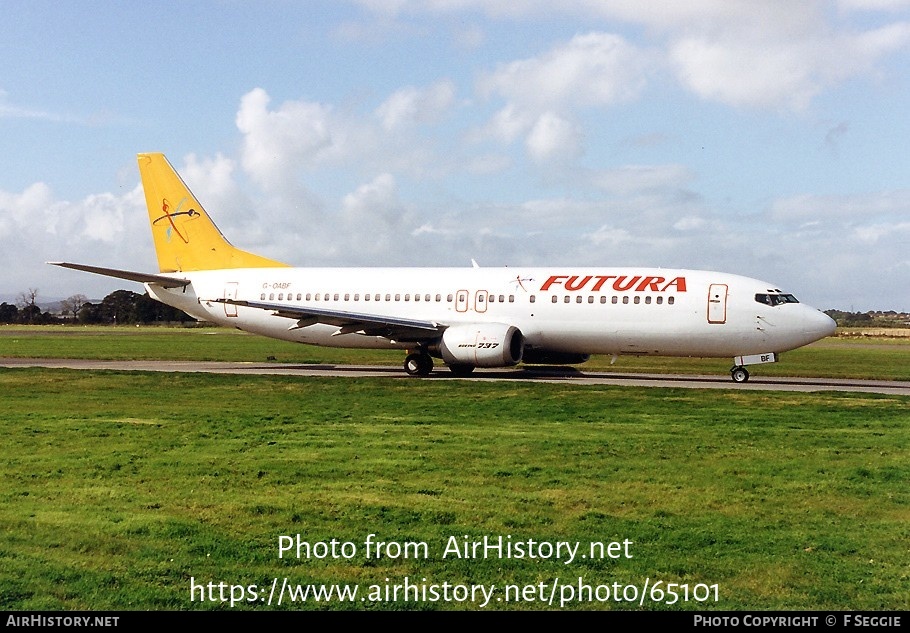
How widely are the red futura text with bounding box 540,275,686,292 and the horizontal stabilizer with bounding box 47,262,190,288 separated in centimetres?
1505

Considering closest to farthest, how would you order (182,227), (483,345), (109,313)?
(483,345), (182,227), (109,313)

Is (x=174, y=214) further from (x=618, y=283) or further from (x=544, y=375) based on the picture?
(x=618, y=283)

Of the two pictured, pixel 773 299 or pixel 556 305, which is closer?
pixel 773 299

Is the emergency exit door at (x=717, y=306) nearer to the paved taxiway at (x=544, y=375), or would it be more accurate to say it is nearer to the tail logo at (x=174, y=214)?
the paved taxiway at (x=544, y=375)

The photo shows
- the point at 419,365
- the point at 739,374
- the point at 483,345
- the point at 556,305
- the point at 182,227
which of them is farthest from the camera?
the point at 182,227

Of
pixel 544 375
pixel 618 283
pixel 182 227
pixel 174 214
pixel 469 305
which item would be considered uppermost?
pixel 174 214

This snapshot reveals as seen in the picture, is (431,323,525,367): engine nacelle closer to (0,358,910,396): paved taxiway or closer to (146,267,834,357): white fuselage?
(0,358,910,396): paved taxiway

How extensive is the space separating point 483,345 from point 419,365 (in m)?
3.20

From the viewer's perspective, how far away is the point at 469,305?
3150 centimetres

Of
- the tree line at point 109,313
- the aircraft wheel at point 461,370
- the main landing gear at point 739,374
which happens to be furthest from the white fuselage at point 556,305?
the tree line at point 109,313

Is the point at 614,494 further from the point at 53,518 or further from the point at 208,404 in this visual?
the point at 208,404

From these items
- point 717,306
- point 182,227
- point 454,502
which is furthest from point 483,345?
point 454,502

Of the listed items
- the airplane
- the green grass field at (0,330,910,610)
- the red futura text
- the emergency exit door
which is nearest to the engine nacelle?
the airplane
